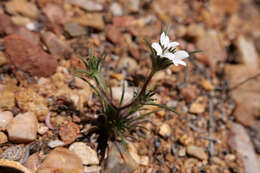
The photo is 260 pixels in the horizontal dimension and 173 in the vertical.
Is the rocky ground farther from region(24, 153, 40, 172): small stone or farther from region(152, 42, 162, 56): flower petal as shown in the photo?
region(152, 42, 162, 56): flower petal

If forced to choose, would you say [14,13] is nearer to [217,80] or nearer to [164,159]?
[164,159]

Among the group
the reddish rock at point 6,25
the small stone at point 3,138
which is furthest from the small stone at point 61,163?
the reddish rock at point 6,25

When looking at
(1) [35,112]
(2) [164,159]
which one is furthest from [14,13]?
(2) [164,159]

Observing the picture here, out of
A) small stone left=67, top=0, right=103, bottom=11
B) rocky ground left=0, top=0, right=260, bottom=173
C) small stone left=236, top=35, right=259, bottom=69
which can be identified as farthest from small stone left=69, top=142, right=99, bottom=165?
small stone left=236, top=35, right=259, bottom=69

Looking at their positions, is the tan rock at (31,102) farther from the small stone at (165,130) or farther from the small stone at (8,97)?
the small stone at (165,130)

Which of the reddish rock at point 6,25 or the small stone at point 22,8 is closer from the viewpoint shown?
the reddish rock at point 6,25

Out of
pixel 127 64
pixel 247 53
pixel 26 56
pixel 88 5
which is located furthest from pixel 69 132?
pixel 247 53

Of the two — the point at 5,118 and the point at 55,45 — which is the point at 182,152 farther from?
the point at 55,45
